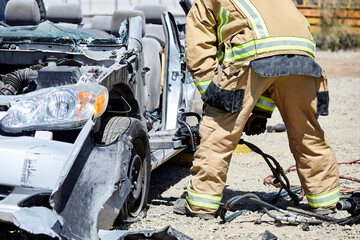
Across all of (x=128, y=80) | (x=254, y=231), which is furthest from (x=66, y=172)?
(x=254, y=231)

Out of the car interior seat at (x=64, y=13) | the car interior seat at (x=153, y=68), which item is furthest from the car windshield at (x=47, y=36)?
the car interior seat at (x=64, y=13)

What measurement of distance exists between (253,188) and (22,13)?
2619 mm

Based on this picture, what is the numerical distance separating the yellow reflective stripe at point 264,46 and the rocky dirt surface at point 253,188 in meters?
1.21

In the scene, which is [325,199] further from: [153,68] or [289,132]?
[153,68]

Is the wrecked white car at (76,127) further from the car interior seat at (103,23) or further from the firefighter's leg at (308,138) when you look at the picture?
the car interior seat at (103,23)

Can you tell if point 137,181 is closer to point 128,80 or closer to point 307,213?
point 128,80

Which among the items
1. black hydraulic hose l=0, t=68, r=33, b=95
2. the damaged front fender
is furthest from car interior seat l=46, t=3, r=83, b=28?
the damaged front fender

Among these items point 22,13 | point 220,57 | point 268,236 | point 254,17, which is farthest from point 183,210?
point 22,13

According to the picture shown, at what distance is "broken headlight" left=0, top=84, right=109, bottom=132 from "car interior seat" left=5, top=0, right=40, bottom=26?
2021 millimetres

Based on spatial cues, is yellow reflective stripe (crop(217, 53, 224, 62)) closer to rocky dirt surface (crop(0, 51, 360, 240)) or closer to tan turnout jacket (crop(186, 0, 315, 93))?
tan turnout jacket (crop(186, 0, 315, 93))

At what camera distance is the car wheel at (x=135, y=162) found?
3775mm

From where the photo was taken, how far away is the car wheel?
3.78 m

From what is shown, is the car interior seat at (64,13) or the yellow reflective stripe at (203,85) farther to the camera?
the car interior seat at (64,13)

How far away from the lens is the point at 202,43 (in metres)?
4.25
